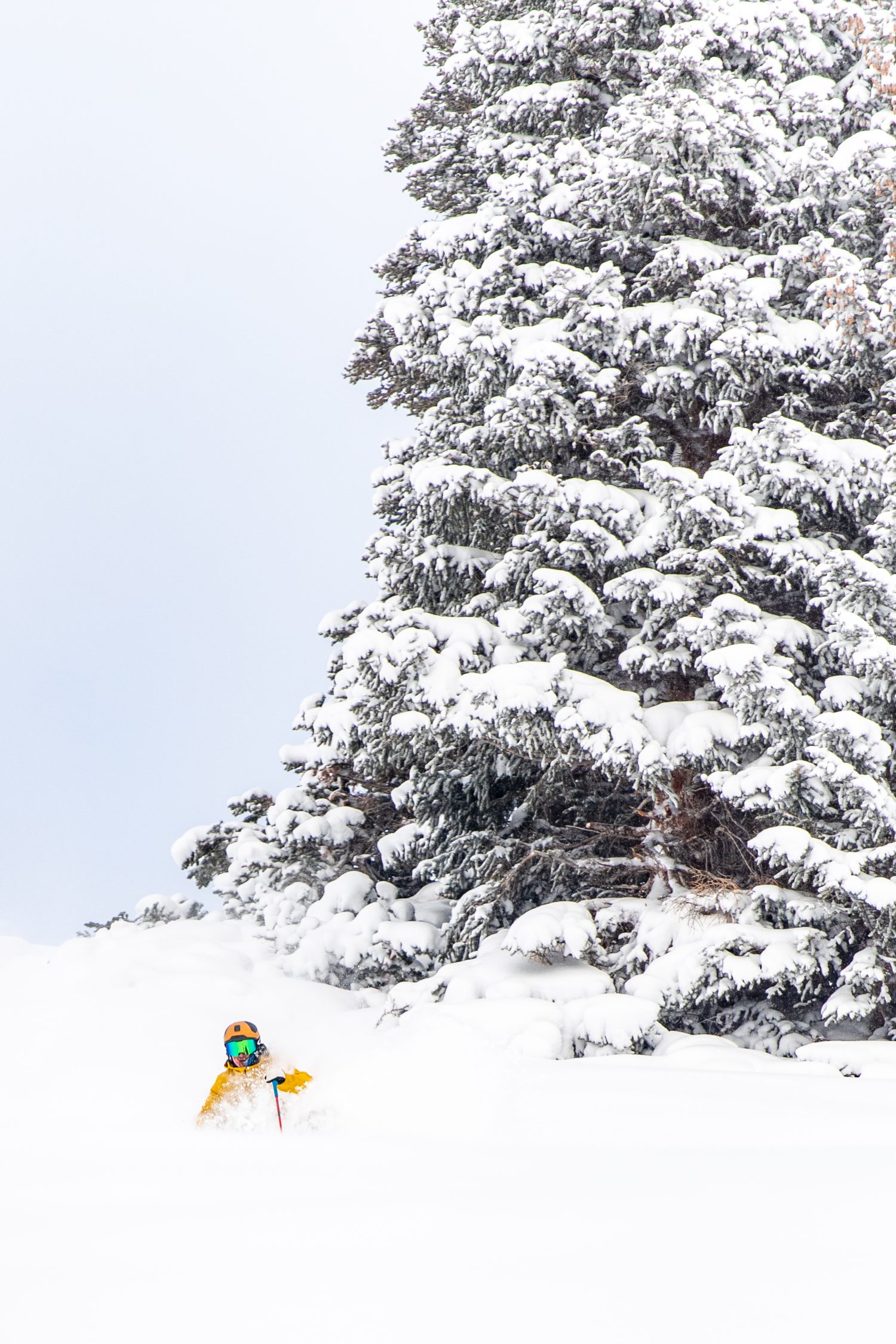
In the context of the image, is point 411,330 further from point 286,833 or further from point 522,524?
point 286,833

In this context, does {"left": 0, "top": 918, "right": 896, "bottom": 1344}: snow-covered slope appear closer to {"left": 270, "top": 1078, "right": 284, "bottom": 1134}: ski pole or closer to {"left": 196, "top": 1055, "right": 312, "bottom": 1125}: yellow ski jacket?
{"left": 270, "top": 1078, "right": 284, "bottom": 1134}: ski pole

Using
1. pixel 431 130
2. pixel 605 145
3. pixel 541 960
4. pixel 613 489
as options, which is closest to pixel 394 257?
pixel 431 130

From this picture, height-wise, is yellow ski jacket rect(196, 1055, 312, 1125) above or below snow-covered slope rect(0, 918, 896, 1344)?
above

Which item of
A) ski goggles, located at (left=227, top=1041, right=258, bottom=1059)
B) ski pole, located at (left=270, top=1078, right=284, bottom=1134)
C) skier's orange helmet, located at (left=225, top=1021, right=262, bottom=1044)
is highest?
skier's orange helmet, located at (left=225, top=1021, right=262, bottom=1044)

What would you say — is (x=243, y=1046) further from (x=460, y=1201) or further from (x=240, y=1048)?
(x=460, y=1201)

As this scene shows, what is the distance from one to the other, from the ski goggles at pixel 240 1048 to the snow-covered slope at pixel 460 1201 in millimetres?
467

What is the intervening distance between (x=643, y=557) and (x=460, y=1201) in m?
6.64

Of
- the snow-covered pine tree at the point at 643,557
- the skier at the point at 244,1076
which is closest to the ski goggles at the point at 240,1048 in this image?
the skier at the point at 244,1076

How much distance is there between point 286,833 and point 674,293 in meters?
6.86

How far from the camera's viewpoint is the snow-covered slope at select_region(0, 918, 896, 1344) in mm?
2904

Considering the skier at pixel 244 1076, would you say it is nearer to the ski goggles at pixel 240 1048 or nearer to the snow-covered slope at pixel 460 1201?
the ski goggles at pixel 240 1048

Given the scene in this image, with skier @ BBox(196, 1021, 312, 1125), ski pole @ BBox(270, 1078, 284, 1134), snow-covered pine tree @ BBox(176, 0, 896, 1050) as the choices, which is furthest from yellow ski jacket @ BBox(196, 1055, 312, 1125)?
snow-covered pine tree @ BBox(176, 0, 896, 1050)

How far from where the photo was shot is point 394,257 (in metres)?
13.1

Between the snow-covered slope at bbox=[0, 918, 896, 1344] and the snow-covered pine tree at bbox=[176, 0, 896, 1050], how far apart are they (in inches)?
64.3
